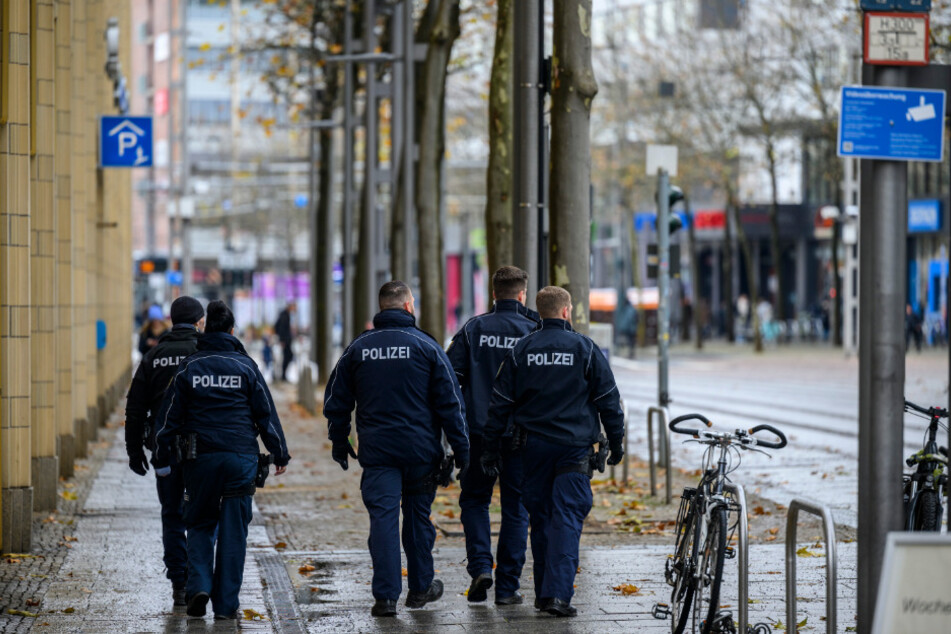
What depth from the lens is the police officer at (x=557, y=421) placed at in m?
8.22

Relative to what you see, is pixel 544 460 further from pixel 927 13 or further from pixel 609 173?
pixel 609 173

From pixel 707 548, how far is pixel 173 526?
336cm

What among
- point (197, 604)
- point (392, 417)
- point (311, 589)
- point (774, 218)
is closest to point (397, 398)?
point (392, 417)

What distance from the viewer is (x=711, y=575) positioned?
23.4 feet

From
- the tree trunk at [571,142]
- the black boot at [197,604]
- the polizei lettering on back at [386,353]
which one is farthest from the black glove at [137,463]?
the tree trunk at [571,142]

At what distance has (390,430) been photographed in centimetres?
843

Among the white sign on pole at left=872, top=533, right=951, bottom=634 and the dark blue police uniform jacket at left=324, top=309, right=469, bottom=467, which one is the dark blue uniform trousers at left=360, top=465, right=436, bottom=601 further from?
the white sign on pole at left=872, top=533, right=951, bottom=634

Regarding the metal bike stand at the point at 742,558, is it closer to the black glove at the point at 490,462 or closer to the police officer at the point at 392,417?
the black glove at the point at 490,462

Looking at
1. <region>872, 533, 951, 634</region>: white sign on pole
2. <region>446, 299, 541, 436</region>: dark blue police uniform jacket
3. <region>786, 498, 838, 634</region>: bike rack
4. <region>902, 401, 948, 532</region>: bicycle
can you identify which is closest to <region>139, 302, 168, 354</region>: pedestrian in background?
<region>446, 299, 541, 436</region>: dark blue police uniform jacket

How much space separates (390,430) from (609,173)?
46956mm

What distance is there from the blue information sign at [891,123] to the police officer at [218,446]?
3656 millimetres

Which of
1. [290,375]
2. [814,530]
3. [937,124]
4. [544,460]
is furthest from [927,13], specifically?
[290,375]

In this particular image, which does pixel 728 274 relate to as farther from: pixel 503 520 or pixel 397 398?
pixel 397 398

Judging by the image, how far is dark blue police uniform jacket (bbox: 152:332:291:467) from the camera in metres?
8.27
